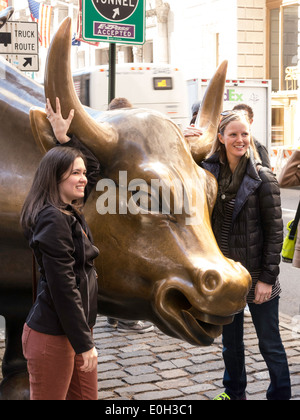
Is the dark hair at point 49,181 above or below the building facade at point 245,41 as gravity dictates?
below

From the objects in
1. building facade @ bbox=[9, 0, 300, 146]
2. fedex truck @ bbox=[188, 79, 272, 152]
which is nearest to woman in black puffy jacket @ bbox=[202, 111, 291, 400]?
fedex truck @ bbox=[188, 79, 272, 152]

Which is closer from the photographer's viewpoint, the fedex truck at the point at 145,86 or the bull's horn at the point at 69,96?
the bull's horn at the point at 69,96

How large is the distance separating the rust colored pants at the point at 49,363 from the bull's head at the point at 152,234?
1.65ft

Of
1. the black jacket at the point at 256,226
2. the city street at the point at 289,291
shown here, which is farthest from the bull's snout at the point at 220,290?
the city street at the point at 289,291

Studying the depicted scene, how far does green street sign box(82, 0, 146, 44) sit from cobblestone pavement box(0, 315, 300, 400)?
326cm

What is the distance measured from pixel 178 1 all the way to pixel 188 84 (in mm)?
12736

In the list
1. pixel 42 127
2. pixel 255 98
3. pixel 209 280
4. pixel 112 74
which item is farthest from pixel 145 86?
pixel 209 280

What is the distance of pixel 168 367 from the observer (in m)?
5.37

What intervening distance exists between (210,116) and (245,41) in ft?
71.5

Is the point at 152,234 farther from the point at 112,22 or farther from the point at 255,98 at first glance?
the point at 255,98

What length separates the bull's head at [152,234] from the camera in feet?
10.5

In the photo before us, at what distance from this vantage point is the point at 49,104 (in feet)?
10.7

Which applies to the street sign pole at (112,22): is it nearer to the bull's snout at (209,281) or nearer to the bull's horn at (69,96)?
the bull's horn at (69,96)

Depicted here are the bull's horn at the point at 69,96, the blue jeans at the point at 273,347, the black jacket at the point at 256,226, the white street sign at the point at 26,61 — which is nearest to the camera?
the bull's horn at the point at 69,96
